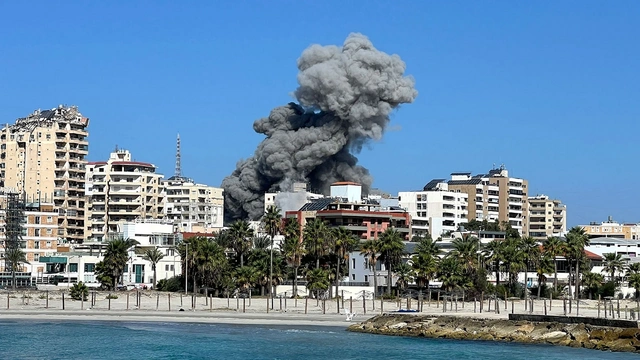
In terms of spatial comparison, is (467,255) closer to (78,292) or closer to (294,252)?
(294,252)

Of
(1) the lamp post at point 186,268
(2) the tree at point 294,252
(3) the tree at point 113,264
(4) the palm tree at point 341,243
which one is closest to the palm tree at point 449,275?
(4) the palm tree at point 341,243

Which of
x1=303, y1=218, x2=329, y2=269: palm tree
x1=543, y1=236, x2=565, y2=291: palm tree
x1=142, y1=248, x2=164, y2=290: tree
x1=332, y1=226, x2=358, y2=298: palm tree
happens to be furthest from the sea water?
x1=543, y1=236, x2=565, y2=291: palm tree

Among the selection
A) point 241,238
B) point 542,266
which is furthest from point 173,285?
point 542,266

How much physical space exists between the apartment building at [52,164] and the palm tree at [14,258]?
3288 cm

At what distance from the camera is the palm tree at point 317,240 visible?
121125 mm

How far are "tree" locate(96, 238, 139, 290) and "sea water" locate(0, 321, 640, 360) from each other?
2890 centimetres

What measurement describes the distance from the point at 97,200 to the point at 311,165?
118 ft

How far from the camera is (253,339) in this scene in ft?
265

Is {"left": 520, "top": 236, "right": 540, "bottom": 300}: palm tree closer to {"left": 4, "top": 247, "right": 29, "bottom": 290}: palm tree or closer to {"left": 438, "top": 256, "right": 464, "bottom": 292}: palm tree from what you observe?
{"left": 438, "top": 256, "right": 464, "bottom": 292}: palm tree

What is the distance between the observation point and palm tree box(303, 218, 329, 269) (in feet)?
397

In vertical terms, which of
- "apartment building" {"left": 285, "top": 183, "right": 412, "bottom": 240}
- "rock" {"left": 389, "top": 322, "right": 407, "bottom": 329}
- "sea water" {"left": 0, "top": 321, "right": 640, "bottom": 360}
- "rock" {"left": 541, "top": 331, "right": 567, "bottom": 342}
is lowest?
"sea water" {"left": 0, "top": 321, "right": 640, "bottom": 360}

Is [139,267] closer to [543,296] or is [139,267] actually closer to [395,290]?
[395,290]

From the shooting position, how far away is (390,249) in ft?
388

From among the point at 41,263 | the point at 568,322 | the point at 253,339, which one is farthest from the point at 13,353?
the point at 41,263
